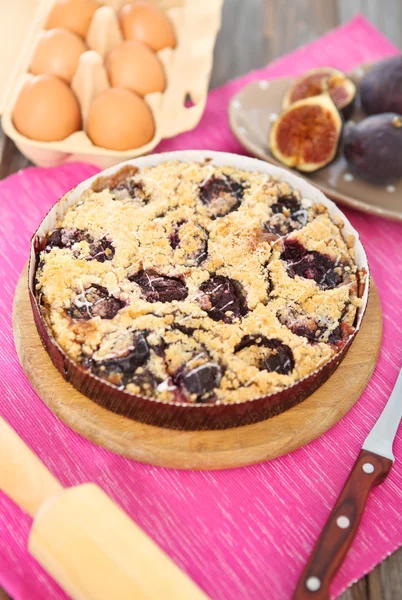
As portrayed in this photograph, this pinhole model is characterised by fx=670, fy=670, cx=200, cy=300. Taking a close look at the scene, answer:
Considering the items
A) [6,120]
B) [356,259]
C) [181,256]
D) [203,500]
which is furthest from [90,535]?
[6,120]

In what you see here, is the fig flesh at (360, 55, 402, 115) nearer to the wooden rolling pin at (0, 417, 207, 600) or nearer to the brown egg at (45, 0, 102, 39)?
the brown egg at (45, 0, 102, 39)

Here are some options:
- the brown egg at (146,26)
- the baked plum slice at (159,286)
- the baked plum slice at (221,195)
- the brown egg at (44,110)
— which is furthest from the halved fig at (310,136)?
the baked plum slice at (159,286)

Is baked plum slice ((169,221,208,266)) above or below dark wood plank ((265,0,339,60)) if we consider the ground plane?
above

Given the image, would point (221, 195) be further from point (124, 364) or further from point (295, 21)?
point (295, 21)

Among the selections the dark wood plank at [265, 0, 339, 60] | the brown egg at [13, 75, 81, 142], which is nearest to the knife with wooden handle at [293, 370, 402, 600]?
the brown egg at [13, 75, 81, 142]

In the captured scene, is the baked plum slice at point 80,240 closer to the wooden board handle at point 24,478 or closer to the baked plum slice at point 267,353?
the baked plum slice at point 267,353

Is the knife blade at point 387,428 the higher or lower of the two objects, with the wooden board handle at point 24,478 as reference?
lower

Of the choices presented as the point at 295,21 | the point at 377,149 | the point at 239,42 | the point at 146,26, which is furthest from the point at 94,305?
the point at 295,21

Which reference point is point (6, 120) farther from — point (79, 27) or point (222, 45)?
point (222, 45)
